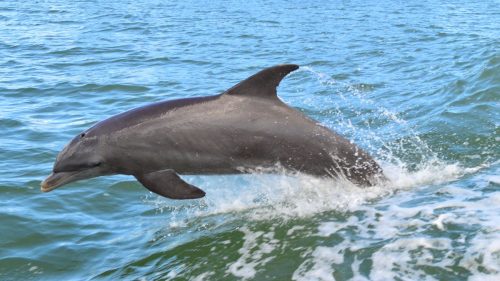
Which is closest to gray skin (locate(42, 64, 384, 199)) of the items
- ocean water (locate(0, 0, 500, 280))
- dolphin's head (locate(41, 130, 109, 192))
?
dolphin's head (locate(41, 130, 109, 192))

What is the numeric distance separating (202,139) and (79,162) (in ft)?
4.29

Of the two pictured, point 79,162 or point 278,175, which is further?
point 278,175

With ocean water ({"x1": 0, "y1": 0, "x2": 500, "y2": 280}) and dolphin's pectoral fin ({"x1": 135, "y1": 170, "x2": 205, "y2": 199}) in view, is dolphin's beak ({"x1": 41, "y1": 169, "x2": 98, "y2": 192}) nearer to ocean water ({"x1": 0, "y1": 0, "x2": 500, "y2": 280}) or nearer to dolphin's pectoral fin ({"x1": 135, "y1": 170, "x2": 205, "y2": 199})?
dolphin's pectoral fin ({"x1": 135, "y1": 170, "x2": 205, "y2": 199})

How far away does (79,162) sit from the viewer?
7.46m

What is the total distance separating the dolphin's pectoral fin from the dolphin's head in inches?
22.5

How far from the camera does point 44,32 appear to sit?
25281 mm

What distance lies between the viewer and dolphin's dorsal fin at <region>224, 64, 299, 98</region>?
284 inches

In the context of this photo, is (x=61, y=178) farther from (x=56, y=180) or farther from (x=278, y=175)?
(x=278, y=175)

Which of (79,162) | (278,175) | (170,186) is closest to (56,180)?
(79,162)

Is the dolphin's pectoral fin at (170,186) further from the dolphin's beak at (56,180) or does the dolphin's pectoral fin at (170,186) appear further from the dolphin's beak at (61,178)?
the dolphin's beak at (56,180)

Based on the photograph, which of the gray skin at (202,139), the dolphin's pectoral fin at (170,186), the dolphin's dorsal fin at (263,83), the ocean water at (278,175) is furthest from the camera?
the gray skin at (202,139)

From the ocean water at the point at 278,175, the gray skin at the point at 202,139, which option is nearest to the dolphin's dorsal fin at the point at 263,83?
the gray skin at the point at 202,139

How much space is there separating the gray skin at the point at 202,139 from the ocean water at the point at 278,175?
1.97 ft

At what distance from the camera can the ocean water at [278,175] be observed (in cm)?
652
